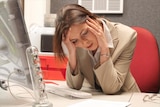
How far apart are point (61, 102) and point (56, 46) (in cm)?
42

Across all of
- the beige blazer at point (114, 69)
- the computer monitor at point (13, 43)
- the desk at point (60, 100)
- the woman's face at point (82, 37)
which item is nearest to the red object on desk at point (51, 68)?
the beige blazer at point (114, 69)

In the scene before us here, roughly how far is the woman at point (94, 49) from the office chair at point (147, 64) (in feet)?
0.86

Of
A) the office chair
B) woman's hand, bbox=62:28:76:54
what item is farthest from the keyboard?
the office chair

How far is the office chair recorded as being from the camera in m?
1.64

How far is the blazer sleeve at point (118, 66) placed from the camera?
1207mm

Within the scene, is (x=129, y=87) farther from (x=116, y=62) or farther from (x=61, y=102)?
(x=61, y=102)

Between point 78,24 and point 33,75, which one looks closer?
point 33,75

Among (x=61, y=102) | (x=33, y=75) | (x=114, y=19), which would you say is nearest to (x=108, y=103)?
(x=61, y=102)

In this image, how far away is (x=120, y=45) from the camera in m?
1.35

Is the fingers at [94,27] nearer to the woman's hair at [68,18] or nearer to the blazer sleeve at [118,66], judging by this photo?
the woman's hair at [68,18]

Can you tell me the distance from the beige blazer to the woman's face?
92 mm

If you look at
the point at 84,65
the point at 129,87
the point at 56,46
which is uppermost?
the point at 56,46

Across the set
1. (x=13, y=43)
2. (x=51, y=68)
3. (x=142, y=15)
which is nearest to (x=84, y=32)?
(x=13, y=43)

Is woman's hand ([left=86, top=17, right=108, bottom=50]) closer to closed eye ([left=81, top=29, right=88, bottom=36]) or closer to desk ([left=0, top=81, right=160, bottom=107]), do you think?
closed eye ([left=81, top=29, right=88, bottom=36])
